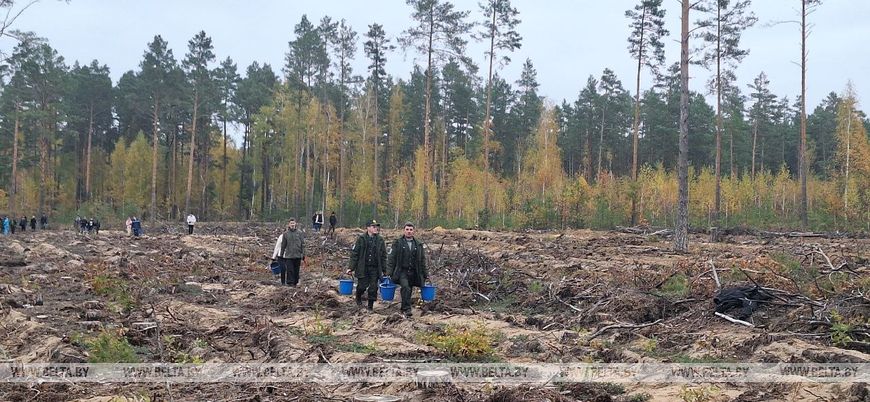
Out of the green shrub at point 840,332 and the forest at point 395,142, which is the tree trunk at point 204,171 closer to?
the forest at point 395,142

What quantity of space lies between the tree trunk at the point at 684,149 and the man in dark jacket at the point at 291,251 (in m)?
9.95

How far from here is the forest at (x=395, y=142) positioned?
39500 mm

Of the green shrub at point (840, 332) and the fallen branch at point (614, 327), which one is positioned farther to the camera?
the fallen branch at point (614, 327)

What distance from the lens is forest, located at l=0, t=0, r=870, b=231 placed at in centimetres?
3950

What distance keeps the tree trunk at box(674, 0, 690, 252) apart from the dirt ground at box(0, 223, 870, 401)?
9.32 feet

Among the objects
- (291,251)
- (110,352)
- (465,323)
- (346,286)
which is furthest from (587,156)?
(110,352)

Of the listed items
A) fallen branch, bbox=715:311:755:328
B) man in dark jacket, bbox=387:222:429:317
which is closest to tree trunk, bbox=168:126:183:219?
man in dark jacket, bbox=387:222:429:317

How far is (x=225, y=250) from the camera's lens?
23344mm

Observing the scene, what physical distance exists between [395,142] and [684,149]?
42532 mm

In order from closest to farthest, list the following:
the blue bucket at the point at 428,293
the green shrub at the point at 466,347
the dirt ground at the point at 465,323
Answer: the dirt ground at the point at 465,323 < the green shrub at the point at 466,347 < the blue bucket at the point at 428,293

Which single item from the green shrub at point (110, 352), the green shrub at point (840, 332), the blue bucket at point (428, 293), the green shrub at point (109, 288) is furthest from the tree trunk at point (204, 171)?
the green shrub at point (840, 332)

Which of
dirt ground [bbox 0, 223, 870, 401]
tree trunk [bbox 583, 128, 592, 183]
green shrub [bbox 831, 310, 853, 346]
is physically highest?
tree trunk [bbox 583, 128, 592, 183]

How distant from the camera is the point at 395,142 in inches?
2322

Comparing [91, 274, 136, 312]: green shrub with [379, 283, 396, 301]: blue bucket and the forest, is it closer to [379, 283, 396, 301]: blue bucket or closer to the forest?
[379, 283, 396, 301]: blue bucket
